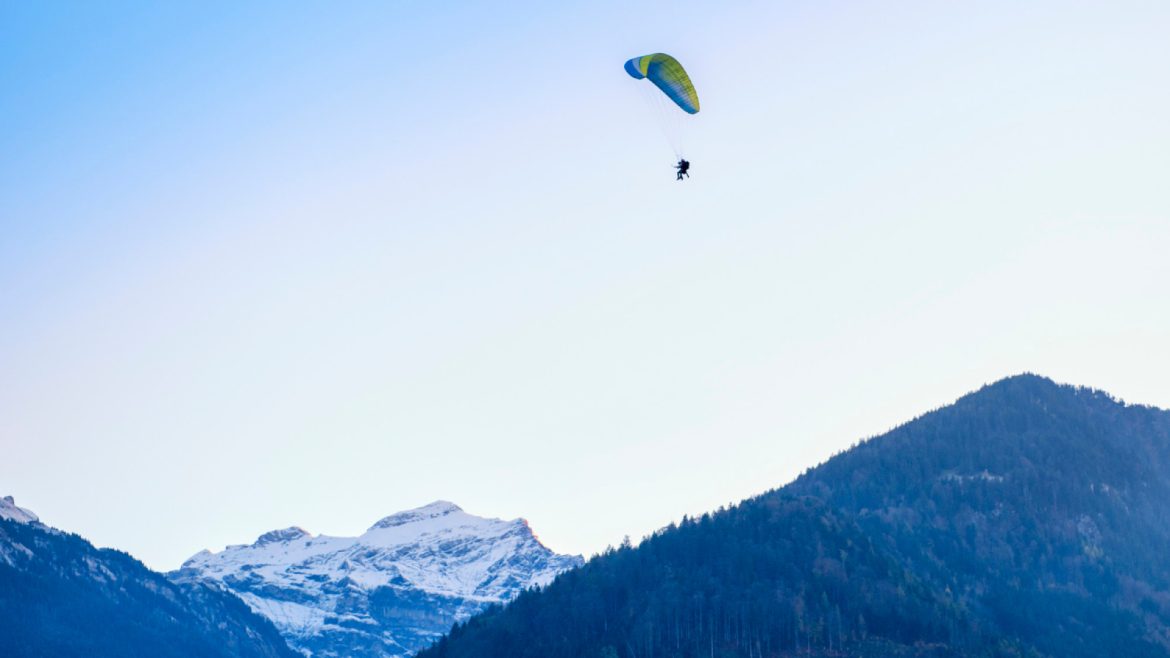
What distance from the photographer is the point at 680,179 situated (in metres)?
155

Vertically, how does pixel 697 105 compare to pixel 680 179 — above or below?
Answer: above

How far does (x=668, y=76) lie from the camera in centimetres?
16225

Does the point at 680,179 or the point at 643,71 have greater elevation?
the point at 643,71

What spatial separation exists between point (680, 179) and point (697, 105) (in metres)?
13.2

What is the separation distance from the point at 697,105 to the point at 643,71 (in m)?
7.56

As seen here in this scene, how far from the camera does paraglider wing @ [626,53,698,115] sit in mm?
160750

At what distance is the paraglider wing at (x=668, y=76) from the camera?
527 feet

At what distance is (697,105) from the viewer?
16375 centimetres

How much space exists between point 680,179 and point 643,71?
47.0ft
